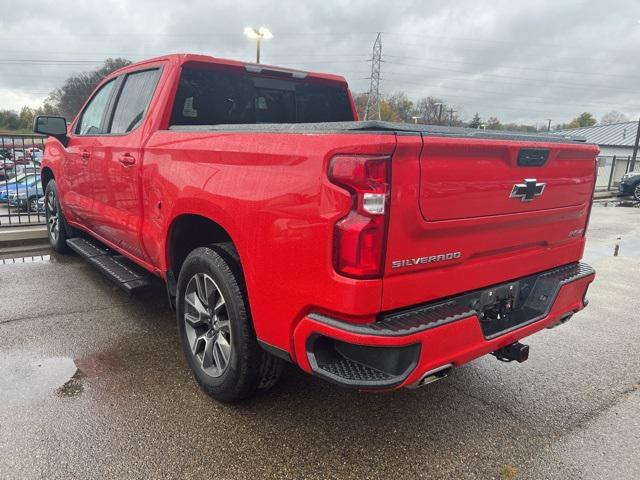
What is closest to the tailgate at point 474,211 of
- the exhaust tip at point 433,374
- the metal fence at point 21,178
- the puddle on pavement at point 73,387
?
the exhaust tip at point 433,374

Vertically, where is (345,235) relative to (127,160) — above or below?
below

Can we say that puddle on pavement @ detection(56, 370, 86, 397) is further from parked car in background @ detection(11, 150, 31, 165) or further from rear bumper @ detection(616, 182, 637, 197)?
rear bumper @ detection(616, 182, 637, 197)

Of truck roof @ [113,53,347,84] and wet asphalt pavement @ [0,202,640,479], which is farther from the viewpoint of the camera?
truck roof @ [113,53,347,84]

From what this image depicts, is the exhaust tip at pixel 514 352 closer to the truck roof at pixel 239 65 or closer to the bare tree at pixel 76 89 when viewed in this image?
the truck roof at pixel 239 65

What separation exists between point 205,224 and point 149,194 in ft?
1.73

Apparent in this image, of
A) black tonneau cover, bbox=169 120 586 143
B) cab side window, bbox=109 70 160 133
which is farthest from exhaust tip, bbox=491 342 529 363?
cab side window, bbox=109 70 160 133

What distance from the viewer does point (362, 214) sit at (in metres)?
1.86

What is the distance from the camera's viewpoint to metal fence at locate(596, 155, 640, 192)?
2328 cm

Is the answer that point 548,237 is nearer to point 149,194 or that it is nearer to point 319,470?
point 319,470

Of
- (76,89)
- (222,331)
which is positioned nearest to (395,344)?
(222,331)

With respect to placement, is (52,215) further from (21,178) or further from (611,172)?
(611,172)

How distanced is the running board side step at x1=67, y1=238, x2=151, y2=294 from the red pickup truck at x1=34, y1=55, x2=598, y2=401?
4.2 inches

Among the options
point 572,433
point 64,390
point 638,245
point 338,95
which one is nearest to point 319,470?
point 572,433

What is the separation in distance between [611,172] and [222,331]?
25797 millimetres
